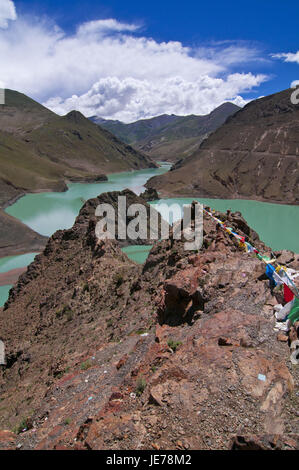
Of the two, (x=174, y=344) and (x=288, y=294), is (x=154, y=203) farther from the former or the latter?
(x=174, y=344)

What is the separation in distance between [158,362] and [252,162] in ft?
335

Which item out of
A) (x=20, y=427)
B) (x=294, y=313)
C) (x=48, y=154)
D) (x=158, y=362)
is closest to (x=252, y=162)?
(x=48, y=154)

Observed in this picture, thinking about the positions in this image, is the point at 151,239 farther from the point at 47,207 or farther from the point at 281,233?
the point at 47,207

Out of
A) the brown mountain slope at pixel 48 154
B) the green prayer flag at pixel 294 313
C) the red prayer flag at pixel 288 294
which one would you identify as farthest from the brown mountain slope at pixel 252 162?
the green prayer flag at pixel 294 313

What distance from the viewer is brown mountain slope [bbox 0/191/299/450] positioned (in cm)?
589

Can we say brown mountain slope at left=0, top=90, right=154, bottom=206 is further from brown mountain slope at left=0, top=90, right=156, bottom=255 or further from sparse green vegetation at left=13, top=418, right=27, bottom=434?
sparse green vegetation at left=13, top=418, right=27, bottom=434

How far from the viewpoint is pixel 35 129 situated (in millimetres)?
174250

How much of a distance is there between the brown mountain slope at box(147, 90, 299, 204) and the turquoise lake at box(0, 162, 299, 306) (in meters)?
6.01

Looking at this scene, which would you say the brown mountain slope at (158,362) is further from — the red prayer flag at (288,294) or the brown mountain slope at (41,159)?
the brown mountain slope at (41,159)

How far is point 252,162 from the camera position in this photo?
10081cm

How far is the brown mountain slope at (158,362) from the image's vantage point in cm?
589

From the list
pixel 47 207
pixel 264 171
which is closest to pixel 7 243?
pixel 47 207

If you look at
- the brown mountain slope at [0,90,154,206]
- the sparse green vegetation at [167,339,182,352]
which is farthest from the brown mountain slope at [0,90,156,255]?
the sparse green vegetation at [167,339,182,352]
